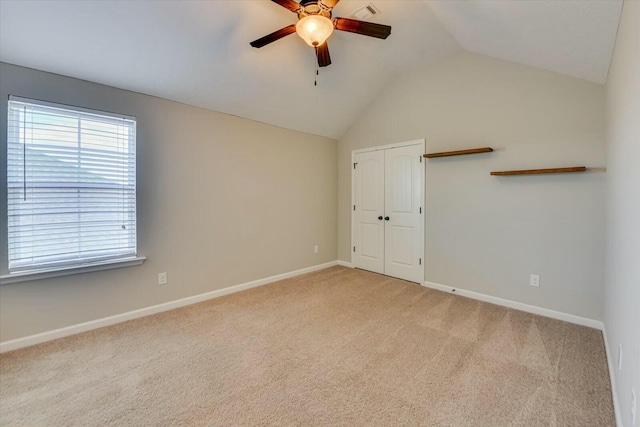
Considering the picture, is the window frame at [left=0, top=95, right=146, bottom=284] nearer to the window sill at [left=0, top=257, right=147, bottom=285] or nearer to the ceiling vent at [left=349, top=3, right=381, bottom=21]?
the window sill at [left=0, top=257, right=147, bottom=285]

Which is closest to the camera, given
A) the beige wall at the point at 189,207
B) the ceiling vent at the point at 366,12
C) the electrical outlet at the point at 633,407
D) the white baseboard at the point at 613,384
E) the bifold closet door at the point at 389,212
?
the electrical outlet at the point at 633,407

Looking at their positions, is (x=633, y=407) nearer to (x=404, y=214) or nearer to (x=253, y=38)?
(x=404, y=214)

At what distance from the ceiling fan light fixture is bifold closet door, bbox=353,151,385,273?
2502mm

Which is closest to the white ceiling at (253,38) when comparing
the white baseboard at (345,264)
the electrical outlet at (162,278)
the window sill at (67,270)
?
the window sill at (67,270)

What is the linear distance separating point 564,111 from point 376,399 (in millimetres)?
3222

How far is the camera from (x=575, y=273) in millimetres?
2725

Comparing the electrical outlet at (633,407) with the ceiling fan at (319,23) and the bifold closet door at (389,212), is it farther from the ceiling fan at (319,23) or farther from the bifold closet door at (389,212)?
the bifold closet door at (389,212)

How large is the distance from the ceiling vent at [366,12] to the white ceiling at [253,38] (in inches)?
2.5

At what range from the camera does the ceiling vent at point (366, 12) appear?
259cm

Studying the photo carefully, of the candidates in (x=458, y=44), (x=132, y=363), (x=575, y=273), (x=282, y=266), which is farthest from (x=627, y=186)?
(x=282, y=266)

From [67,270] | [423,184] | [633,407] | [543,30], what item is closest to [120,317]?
[67,270]

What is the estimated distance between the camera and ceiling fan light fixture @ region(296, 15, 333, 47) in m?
1.96

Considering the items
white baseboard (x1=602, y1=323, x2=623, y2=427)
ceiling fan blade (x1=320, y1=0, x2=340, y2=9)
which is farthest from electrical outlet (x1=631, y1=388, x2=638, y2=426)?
ceiling fan blade (x1=320, y1=0, x2=340, y2=9)

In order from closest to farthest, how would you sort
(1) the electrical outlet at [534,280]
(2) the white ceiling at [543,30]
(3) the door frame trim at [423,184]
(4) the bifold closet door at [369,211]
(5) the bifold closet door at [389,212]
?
(2) the white ceiling at [543,30]
(1) the electrical outlet at [534,280]
(3) the door frame trim at [423,184]
(5) the bifold closet door at [389,212]
(4) the bifold closet door at [369,211]
